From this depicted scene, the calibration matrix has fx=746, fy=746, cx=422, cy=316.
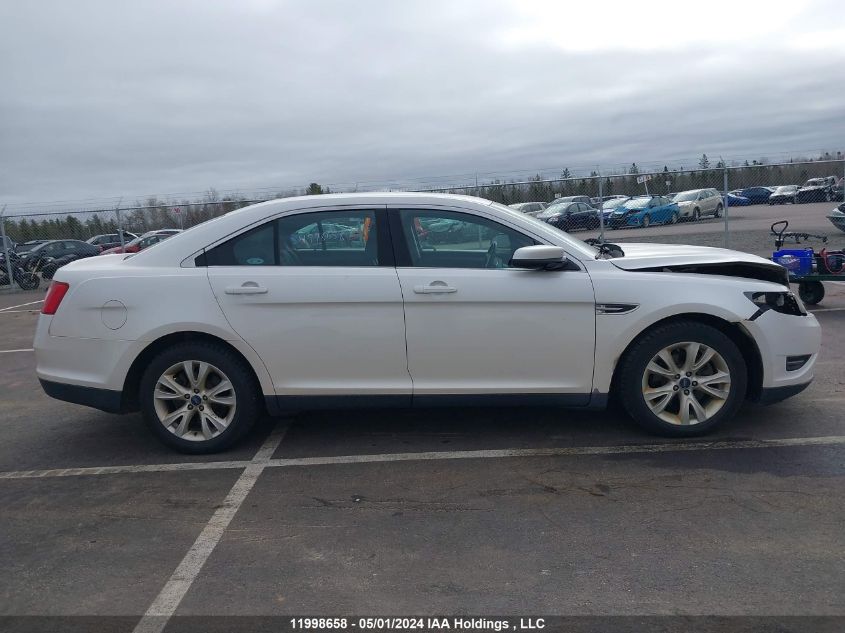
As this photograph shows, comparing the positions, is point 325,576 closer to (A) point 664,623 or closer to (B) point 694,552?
(A) point 664,623

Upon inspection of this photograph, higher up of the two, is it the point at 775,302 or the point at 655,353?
the point at 775,302

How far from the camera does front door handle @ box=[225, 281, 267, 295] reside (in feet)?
15.7

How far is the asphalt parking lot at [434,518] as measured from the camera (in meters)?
3.23

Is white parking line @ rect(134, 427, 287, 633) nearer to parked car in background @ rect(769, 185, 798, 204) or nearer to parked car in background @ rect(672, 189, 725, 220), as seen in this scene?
parked car in background @ rect(672, 189, 725, 220)

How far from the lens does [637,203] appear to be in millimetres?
24641

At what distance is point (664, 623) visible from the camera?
2.96m

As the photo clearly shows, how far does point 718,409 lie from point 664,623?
224cm

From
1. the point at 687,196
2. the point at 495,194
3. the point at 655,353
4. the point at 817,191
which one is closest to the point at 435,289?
the point at 655,353

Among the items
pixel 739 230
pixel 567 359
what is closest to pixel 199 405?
pixel 567 359

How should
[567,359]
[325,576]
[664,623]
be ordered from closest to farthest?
1. [664,623]
2. [325,576]
3. [567,359]

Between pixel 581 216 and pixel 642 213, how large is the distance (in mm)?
5150

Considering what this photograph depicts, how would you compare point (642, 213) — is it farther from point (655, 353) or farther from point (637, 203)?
point (655, 353)

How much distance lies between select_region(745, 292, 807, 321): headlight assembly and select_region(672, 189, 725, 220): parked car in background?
23658 mm

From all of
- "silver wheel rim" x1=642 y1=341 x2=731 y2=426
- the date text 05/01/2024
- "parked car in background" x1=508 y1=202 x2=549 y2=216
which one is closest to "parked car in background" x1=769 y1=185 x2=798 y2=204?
"parked car in background" x1=508 y1=202 x2=549 y2=216
